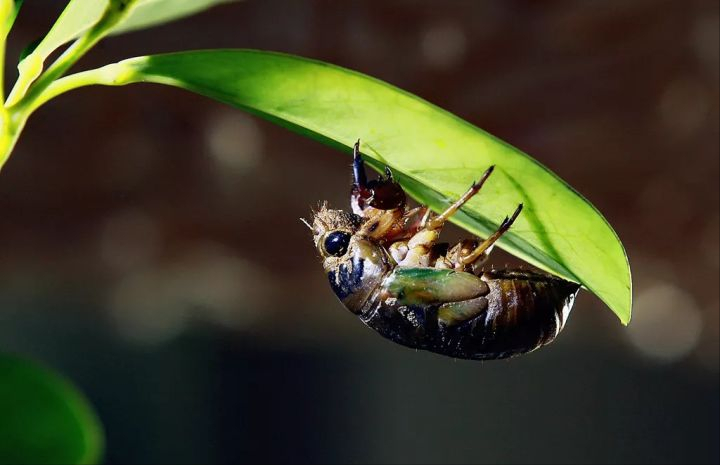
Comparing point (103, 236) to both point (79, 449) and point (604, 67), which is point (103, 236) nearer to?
point (604, 67)

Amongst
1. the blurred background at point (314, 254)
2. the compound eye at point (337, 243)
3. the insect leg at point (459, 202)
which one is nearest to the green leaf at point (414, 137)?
the insect leg at point (459, 202)

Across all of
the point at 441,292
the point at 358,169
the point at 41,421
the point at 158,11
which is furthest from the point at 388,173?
the point at 41,421

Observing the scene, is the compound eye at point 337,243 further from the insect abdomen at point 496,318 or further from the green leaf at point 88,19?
the green leaf at point 88,19

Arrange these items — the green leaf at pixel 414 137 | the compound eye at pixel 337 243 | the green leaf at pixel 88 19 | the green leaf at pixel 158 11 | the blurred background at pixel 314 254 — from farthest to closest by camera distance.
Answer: the blurred background at pixel 314 254
the compound eye at pixel 337 243
the green leaf at pixel 158 11
the green leaf at pixel 414 137
the green leaf at pixel 88 19

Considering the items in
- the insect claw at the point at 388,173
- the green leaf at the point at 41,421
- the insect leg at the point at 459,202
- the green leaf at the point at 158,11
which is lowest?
the green leaf at the point at 41,421

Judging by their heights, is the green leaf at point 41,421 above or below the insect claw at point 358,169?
below

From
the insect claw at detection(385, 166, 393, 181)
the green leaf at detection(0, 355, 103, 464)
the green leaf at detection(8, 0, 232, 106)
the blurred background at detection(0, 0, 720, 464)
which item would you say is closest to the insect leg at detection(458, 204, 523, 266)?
the insect claw at detection(385, 166, 393, 181)

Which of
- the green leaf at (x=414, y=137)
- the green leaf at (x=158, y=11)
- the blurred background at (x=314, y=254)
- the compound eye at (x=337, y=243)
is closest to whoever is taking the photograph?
the green leaf at (x=414, y=137)

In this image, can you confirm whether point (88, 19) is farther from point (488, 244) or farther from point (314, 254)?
point (314, 254)

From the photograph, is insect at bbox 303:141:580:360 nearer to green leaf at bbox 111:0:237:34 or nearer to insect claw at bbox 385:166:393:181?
insect claw at bbox 385:166:393:181
